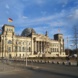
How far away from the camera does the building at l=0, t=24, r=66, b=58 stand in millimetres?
139125

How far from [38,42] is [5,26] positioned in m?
33.0

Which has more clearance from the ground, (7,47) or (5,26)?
(5,26)

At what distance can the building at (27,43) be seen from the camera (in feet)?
456

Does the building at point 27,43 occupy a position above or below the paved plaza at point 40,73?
above

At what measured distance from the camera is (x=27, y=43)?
126188 mm

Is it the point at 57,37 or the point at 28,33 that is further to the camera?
the point at 57,37

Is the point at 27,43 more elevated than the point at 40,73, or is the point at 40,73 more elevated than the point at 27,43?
the point at 27,43

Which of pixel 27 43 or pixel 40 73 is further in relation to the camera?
pixel 27 43

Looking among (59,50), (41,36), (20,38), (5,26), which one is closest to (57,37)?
(59,50)

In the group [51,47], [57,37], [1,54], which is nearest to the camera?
[1,54]

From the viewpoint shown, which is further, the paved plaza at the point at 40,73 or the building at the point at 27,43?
the building at the point at 27,43

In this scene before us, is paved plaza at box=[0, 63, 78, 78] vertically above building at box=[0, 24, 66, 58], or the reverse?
building at box=[0, 24, 66, 58]

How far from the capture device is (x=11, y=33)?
472 feet

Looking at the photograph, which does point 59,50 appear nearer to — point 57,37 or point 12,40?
point 57,37
